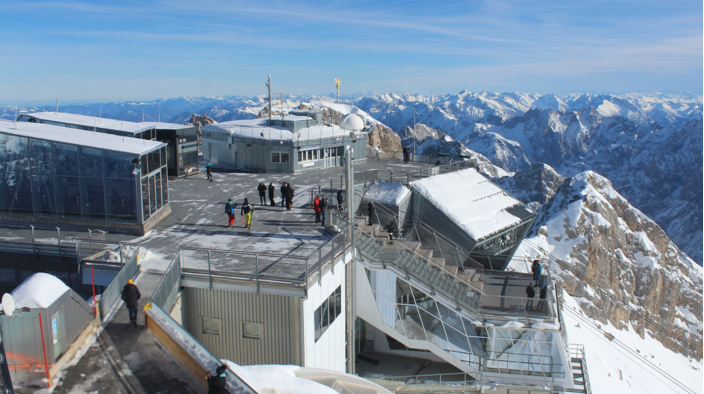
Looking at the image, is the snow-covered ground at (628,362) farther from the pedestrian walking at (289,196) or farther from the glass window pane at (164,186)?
the glass window pane at (164,186)

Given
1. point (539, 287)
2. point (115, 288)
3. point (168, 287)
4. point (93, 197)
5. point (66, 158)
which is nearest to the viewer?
point (115, 288)

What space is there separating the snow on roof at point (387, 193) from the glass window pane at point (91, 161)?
14150 mm

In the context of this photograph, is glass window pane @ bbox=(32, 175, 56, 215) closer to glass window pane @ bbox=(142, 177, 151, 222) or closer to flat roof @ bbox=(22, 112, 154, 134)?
glass window pane @ bbox=(142, 177, 151, 222)

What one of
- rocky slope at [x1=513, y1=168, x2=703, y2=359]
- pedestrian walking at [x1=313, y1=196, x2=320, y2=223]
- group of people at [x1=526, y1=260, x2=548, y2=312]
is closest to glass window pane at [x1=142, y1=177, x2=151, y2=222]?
pedestrian walking at [x1=313, y1=196, x2=320, y2=223]

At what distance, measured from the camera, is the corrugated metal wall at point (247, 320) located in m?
16.3

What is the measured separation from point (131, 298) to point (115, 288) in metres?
1.58

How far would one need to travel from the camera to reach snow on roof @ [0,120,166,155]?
2178 cm

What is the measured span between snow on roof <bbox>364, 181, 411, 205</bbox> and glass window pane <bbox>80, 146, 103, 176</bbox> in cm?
1415

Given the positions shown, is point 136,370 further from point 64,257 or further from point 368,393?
point 64,257

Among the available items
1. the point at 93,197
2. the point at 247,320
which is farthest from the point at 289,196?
the point at 247,320

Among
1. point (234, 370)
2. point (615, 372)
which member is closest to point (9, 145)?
point (234, 370)

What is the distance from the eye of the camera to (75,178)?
22.0m

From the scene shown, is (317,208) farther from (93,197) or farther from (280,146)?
(280,146)

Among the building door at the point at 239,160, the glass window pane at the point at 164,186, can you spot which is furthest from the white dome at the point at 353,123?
the building door at the point at 239,160
